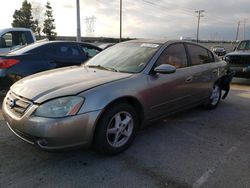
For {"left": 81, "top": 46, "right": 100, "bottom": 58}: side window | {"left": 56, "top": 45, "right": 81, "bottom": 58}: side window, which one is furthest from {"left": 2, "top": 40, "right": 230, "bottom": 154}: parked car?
{"left": 81, "top": 46, "right": 100, "bottom": 58}: side window

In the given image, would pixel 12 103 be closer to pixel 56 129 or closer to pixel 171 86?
pixel 56 129

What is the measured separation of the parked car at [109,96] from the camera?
2.99 metres

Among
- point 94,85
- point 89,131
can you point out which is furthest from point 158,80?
A: point 89,131

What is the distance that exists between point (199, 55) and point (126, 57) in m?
1.76

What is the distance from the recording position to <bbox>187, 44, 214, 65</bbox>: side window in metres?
5.05

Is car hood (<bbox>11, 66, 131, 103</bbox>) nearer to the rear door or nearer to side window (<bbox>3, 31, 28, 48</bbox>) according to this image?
the rear door

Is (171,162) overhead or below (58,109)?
below

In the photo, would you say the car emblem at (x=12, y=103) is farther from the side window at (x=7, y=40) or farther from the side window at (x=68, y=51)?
the side window at (x=7, y=40)

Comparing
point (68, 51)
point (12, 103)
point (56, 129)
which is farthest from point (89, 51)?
point (56, 129)

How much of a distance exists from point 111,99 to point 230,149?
194cm

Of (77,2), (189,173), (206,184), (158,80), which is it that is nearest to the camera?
(206,184)

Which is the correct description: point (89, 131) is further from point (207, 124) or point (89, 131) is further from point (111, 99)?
point (207, 124)

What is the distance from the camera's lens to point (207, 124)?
4.98m

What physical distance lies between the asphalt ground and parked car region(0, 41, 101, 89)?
160 centimetres
